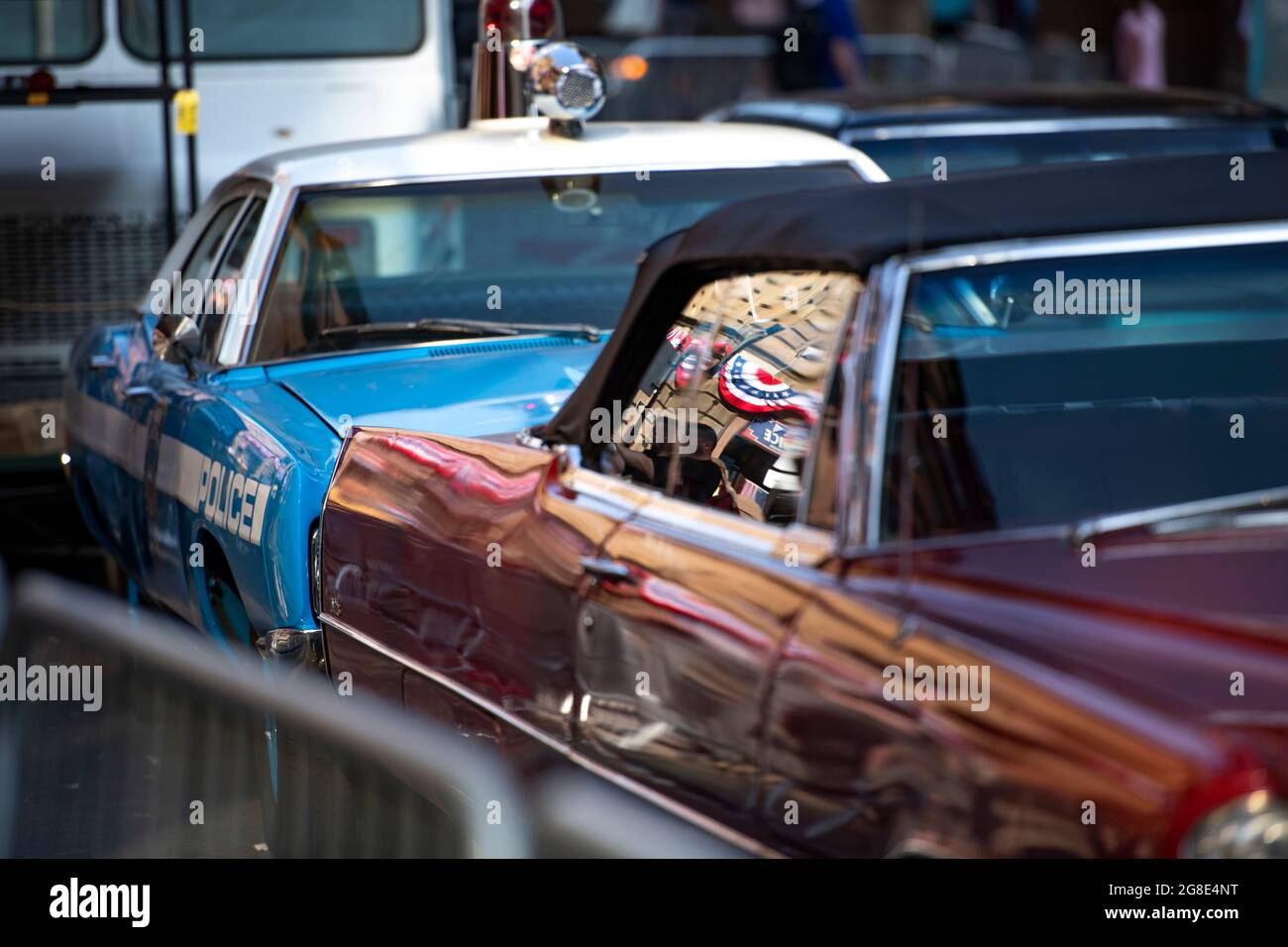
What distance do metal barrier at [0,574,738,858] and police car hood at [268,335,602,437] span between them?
1.61 m

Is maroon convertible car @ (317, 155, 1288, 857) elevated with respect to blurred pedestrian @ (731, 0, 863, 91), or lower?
lower

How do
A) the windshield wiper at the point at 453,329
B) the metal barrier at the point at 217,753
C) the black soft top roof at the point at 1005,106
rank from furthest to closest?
1. the black soft top roof at the point at 1005,106
2. the windshield wiper at the point at 453,329
3. the metal barrier at the point at 217,753

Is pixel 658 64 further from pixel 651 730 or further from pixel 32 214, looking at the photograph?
pixel 651 730

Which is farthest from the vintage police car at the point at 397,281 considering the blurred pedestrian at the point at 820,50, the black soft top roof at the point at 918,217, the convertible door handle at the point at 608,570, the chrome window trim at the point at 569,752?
the blurred pedestrian at the point at 820,50

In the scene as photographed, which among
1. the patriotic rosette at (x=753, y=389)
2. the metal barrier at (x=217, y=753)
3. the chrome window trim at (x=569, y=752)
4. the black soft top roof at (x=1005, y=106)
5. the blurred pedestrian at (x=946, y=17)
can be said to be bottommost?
the chrome window trim at (x=569, y=752)

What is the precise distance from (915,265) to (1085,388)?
462 mm

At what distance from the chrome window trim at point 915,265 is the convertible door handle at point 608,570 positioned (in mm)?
442

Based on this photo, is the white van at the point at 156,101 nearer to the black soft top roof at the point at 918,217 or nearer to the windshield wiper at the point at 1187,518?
the black soft top roof at the point at 918,217

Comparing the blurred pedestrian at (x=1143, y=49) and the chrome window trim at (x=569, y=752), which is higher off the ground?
the blurred pedestrian at (x=1143, y=49)

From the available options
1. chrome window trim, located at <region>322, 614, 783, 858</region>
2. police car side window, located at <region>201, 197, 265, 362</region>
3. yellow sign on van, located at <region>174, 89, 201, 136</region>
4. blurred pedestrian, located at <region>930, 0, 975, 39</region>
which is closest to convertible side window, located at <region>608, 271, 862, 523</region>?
chrome window trim, located at <region>322, 614, 783, 858</region>

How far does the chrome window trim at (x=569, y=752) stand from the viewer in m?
2.59

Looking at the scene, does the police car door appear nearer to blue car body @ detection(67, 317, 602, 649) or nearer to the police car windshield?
blue car body @ detection(67, 317, 602, 649)

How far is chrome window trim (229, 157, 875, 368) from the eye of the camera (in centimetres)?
540
